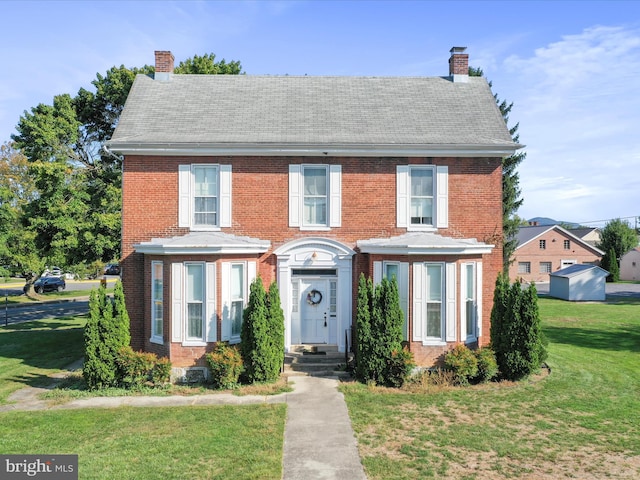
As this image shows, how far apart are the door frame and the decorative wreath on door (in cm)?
61

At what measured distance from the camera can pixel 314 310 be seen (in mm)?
14734

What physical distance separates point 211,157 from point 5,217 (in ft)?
70.4

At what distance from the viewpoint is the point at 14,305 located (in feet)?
107

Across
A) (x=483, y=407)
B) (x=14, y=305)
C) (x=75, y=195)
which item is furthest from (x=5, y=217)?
(x=483, y=407)

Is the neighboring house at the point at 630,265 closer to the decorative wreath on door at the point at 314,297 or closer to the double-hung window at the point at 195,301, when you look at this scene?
the decorative wreath on door at the point at 314,297

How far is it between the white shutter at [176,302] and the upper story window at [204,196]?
1.81m

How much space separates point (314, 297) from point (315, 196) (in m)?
3.25

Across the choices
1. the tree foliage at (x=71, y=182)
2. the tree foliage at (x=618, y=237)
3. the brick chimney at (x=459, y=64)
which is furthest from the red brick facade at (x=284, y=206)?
the tree foliage at (x=618, y=237)

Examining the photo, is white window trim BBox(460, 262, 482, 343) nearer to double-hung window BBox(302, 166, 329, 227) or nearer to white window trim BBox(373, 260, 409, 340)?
white window trim BBox(373, 260, 409, 340)

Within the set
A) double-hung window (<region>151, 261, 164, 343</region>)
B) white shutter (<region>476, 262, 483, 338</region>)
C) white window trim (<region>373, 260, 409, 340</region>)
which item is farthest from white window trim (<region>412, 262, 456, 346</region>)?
double-hung window (<region>151, 261, 164, 343</region>)

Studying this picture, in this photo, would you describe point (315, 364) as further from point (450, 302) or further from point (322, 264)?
point (450, 302)

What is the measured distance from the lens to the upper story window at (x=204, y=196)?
47.2ft

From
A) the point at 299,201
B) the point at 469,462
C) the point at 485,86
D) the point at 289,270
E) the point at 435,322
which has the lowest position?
the point at 469,462

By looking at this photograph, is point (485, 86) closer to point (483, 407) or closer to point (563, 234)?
point (483, 407)
